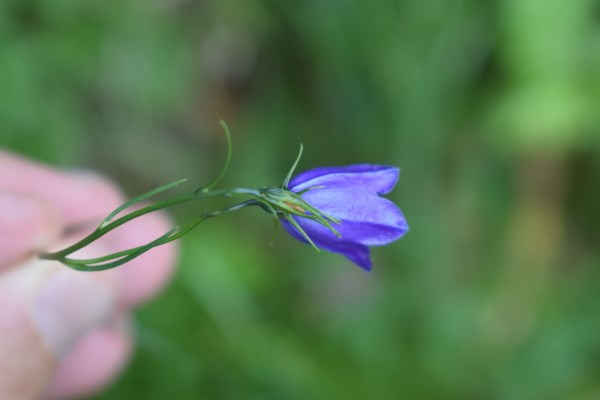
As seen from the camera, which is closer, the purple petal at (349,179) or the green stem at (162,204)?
the green stem at (162,204)

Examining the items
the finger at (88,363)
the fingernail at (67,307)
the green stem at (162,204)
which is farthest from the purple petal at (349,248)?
the finger at (88,363)

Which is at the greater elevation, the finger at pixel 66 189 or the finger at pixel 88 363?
the finger at pixel 66 189

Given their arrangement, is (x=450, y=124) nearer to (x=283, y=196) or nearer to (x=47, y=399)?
(x=47, y=399)

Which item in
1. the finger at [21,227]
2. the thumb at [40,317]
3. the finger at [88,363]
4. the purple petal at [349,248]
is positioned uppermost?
the purple petal at [349,248]

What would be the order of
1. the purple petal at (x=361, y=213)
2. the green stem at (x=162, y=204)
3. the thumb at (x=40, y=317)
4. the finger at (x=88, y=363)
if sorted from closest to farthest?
the green stem at (x=162, y=204)
the purple petal at (x=361, y=213)
the thumb at (x=40, y=317)
the finger at (x=88, y=363)

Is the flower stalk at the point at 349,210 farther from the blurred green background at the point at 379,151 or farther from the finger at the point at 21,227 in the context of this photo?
the blurred green background at the point at 379,151

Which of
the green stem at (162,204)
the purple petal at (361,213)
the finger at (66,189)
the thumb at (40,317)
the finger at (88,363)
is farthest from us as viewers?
the finger at (88,363)

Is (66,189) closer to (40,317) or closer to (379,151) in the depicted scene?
(40,317)

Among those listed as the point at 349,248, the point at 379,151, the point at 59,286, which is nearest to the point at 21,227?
the point at 59,286
